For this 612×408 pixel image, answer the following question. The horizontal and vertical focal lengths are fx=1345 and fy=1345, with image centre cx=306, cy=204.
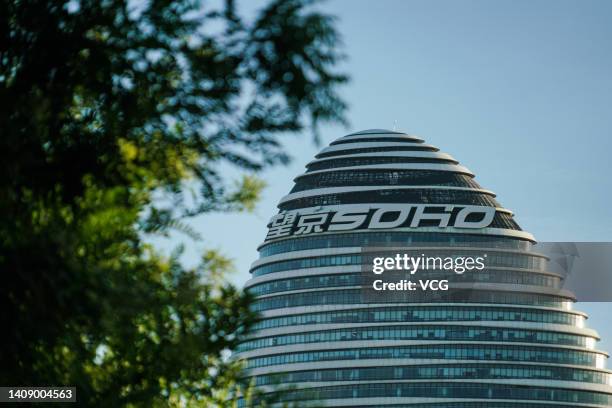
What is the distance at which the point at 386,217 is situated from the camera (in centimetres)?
15162

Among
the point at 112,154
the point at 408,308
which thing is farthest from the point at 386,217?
the point at 112,154

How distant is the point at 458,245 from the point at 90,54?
464 ft

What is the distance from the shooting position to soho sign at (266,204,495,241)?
150125 millimetres

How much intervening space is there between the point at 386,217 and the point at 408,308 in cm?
1057

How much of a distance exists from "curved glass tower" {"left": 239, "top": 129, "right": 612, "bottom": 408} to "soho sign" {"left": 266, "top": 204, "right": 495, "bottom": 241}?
0.16m

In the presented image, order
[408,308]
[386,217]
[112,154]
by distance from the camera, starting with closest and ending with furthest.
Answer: [112,154], [408,308], [386,217]

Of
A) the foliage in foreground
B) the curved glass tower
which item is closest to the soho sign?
the curved glass tower

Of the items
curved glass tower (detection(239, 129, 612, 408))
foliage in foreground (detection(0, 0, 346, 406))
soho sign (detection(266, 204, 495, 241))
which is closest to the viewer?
foliage in foreground (detection(0, 0, 346, 406))

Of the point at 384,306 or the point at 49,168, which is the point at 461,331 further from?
the point at 49,168

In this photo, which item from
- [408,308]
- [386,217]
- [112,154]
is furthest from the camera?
[386,217]

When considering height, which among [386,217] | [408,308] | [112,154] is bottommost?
[112,154]

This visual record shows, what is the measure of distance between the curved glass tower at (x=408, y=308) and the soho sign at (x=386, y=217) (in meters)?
0.16

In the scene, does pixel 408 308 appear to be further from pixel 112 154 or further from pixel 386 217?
pixel 112 154

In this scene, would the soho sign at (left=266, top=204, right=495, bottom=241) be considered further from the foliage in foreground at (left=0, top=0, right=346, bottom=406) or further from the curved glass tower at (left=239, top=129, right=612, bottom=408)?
the foliage in foreground at (left=0, top=0, right=346, bottom=406)
